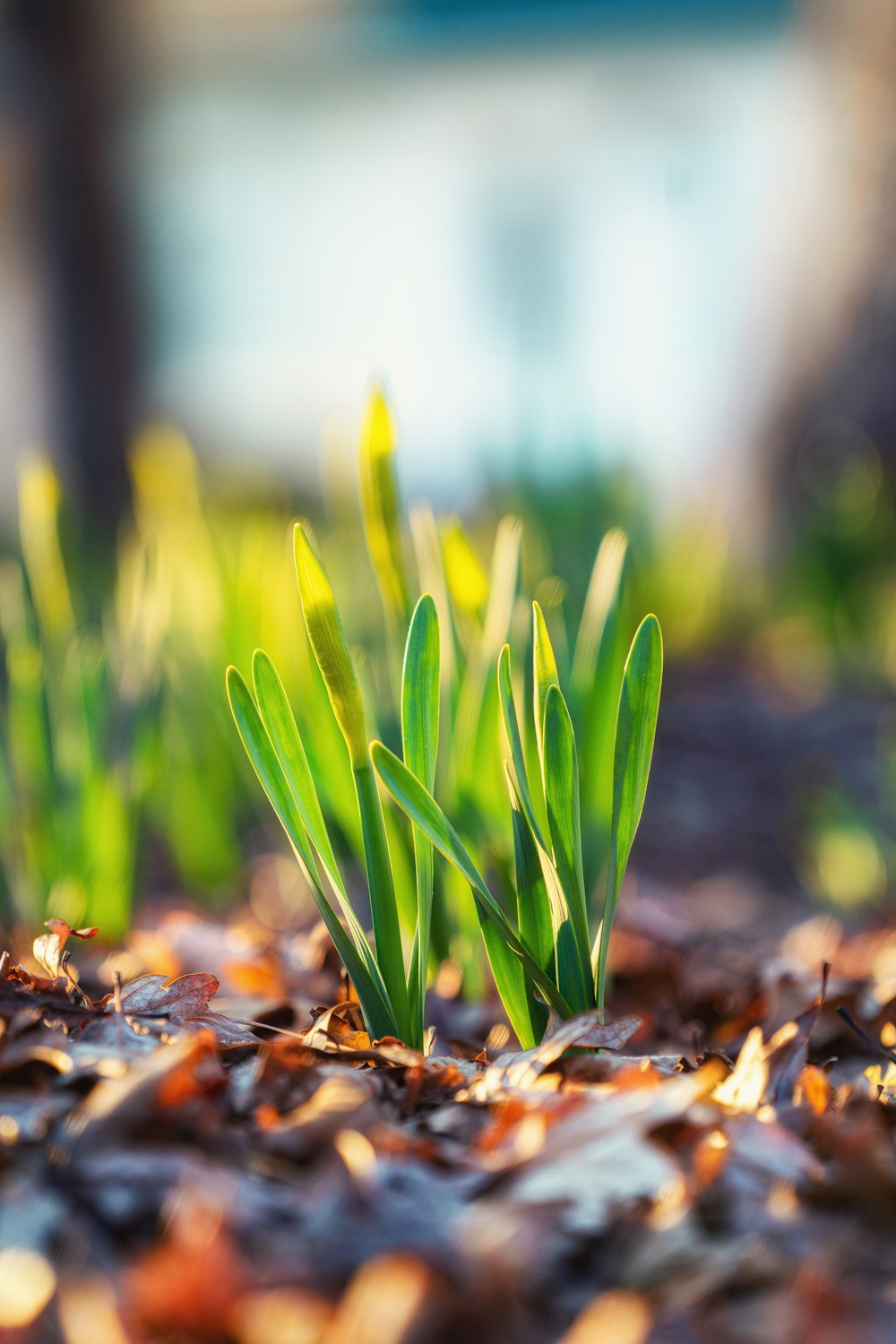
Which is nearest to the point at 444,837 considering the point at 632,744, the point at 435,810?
the point at 435,810

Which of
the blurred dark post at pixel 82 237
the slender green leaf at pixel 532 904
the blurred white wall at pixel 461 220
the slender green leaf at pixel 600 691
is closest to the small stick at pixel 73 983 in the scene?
the slender green leaf at pixel 532 904

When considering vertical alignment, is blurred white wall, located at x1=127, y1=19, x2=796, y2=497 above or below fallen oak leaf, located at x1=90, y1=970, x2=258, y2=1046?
above

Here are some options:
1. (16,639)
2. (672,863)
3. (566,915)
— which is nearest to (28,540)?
(16,639)

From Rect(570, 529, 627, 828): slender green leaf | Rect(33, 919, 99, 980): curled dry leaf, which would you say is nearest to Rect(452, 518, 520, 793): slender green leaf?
Rect(570, 529, 627, 828): slender green leaf

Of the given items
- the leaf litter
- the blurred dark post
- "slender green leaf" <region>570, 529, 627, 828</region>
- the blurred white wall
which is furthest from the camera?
the blurred white wall

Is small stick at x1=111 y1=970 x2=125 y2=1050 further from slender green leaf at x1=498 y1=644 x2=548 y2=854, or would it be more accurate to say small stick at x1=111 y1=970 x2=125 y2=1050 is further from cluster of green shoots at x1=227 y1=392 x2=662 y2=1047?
slender green leaf at x1=498 y1=644 x2=548 y2=854

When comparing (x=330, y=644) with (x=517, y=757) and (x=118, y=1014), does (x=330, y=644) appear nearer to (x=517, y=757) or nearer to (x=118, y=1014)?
(x=517, y=757)

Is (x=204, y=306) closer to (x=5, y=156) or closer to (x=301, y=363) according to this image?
(x=301, y=363)
